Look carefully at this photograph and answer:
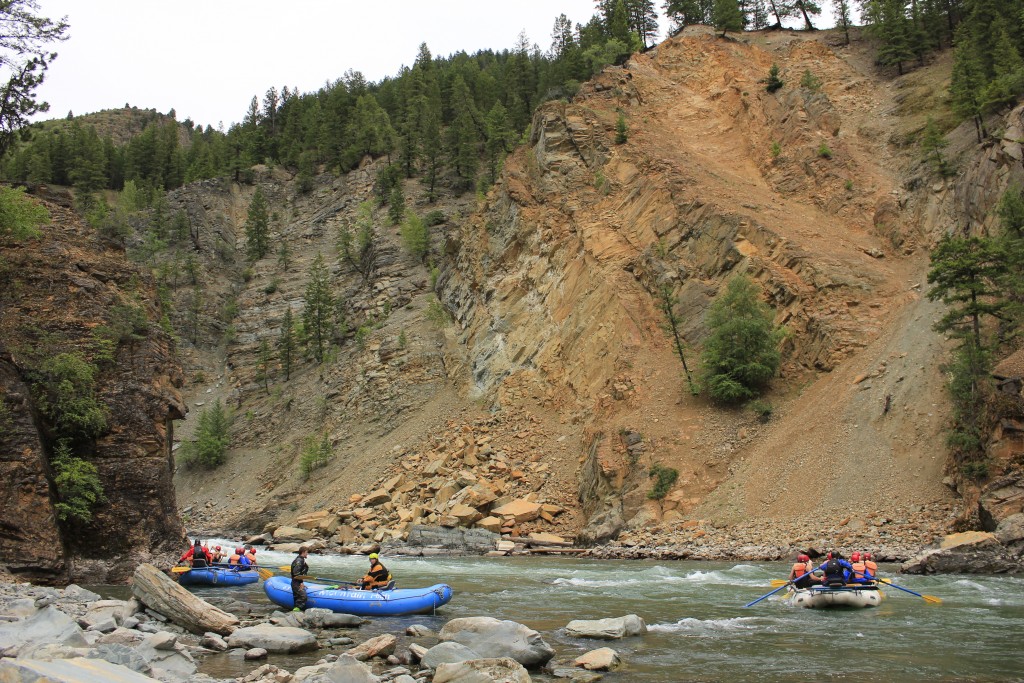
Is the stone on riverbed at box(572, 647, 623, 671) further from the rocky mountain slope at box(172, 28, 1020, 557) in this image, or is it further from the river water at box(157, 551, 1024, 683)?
the rocky mountain slope at box(172, 28, 1020, 557)

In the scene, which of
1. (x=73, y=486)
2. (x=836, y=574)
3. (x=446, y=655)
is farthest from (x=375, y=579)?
(x=836, y=574)

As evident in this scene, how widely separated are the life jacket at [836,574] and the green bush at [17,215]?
A: 85.2 ft

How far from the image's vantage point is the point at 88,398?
66.9ft

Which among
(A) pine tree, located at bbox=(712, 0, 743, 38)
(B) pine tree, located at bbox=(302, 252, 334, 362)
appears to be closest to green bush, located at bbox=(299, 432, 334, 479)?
(B) pine tree, located at bbox=(302, 252, 334, 362)

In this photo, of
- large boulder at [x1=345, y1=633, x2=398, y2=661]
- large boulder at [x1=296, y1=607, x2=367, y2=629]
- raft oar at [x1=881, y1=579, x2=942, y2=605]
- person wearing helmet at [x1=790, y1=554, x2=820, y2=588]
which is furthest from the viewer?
person wearing helmet at [x1=790, y1=554, x2=820, y2=588]

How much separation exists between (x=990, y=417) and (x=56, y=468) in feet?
94.6

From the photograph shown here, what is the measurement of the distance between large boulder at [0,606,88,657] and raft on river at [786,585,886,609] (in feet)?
48.6

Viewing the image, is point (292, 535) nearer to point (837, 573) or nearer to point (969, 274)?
point (837, 573)

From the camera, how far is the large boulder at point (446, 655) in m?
9.70

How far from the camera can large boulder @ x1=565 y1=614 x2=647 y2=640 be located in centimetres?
1241

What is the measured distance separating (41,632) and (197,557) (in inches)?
486

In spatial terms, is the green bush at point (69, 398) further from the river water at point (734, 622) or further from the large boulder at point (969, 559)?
the large boulder at point (969, 559)

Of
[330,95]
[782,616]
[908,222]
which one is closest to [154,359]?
[782,616]

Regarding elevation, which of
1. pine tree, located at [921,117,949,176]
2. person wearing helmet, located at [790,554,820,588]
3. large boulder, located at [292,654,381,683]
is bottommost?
person wearing helmet, located at [790,554,820,588]
